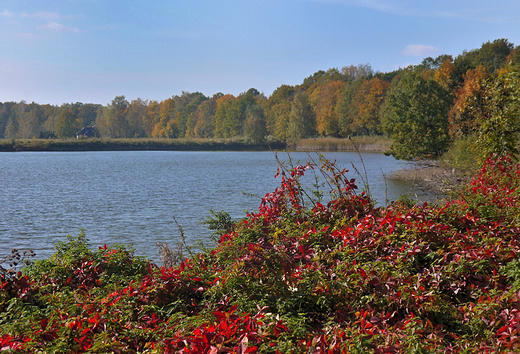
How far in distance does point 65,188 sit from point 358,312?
22705 millimetres

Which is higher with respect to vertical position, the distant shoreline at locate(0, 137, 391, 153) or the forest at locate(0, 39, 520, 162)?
the forest at locate(0, 39, 520, 162)

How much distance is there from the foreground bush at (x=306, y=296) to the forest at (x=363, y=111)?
33.4ft

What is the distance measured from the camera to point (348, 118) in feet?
246

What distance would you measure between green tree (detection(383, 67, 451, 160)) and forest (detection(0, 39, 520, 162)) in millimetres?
67

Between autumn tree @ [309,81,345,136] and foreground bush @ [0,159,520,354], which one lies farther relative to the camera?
autumn tree @ [309,81,345,136]

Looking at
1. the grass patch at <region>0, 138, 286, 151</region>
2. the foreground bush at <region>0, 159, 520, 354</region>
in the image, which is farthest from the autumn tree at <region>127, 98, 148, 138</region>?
the foreground bush at <region>0, 159, 520, 354</region>

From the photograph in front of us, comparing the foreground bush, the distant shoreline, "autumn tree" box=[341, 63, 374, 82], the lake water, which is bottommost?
the lake water

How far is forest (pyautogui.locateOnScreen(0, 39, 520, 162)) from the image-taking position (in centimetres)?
1521

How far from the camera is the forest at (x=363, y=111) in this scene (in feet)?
49.9

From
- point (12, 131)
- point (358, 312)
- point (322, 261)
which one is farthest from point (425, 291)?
point (12, 131)

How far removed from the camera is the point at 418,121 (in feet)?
91.0

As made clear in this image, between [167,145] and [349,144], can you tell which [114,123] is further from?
[349,144]

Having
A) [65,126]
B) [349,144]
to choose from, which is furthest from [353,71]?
[65,126]

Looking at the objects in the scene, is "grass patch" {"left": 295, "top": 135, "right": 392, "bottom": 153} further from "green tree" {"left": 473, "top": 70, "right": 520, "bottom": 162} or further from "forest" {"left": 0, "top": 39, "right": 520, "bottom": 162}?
"green tree" {"left": 473, "top": 70, "right": 520, "bottom": 162}
